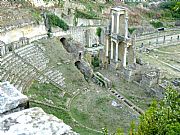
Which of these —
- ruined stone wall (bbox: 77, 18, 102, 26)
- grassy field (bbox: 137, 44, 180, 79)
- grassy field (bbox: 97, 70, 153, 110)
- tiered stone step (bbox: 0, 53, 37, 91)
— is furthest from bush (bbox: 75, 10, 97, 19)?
tiered stone step (bbox: 0, 53, 37, 91)

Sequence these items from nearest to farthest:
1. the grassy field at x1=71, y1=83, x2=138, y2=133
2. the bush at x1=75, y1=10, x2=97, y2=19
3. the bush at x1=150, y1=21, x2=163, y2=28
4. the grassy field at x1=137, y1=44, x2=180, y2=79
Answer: the grassy field at x1=71, y1=83, x2=138, y2=133, the grassy field at x1=137, y1=44, x2=180, y2=79, the bush at x1=75, y1=10, x2=97, y2=19, the bush at x1=150, y1=21, x2=163, y2=28

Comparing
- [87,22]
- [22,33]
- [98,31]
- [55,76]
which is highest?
[22,33]

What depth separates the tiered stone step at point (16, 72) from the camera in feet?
77.7

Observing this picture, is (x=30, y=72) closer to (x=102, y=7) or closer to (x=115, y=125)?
(x=115, y=125)

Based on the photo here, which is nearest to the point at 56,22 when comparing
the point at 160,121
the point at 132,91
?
the point at 132,91

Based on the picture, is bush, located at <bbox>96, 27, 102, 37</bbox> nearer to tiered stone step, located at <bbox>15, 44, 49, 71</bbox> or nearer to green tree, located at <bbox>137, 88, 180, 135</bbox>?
tiered stone step, located at <bbox>15, 44, 49, 71</bbox>

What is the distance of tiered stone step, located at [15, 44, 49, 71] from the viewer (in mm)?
27531

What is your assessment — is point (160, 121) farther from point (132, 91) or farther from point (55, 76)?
point (132, 91)

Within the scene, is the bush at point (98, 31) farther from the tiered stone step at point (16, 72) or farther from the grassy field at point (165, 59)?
the tiered stone step at point (16, 72)

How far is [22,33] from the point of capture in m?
32.2

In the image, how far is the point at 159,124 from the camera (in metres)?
10.0

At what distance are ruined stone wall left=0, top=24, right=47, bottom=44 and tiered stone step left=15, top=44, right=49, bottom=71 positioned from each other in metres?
2.10

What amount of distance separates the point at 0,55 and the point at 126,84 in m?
10.6

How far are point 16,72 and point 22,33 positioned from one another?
8.01 meters
